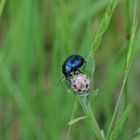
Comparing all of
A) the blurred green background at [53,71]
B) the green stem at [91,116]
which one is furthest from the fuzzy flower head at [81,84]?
the blurred green background at [53,71]

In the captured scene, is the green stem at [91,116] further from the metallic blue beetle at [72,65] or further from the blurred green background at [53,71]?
the blurred green background at [53,71]

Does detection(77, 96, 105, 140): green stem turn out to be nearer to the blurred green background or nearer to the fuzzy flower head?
the fuzzy flower head

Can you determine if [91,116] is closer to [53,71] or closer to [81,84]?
[81,84]

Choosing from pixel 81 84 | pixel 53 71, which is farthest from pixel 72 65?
pixel 53 71

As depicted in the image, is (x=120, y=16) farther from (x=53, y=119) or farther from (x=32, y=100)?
(x=53, y=119)

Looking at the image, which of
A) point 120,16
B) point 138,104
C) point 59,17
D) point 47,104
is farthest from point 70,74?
point 120,16
